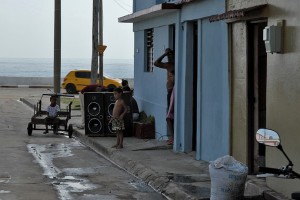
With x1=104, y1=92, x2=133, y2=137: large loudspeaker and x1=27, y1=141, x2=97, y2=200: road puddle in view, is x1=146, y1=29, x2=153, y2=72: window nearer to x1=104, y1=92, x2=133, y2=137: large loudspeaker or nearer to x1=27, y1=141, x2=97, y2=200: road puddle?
x1=104, y1=92, x2=133, y2=137: large loudspeaker

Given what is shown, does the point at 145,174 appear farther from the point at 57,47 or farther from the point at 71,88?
the point at 71,88

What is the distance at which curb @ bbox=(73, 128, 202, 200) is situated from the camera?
1120cm

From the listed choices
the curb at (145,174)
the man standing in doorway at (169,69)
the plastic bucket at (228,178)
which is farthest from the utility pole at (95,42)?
the plastic bucket at (228,178)

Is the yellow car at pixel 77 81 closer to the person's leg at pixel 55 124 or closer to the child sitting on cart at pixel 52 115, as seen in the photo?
the person's leg at pixel 55 124

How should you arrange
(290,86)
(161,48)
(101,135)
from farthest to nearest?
(101,135), (161,48), (290,86)

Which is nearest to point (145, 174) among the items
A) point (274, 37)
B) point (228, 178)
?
point (228, 178)

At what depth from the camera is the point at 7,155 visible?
52.3ft

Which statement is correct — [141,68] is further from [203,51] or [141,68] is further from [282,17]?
[282,17]

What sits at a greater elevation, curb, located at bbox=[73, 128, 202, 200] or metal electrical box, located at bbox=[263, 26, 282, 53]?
metal electrical box, located at bbox=[263, 26, 282, 53]

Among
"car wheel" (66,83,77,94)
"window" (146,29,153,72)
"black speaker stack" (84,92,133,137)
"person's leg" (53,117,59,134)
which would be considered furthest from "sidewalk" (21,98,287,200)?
"car wheel" (66,83,77,94)

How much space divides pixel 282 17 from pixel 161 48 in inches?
336

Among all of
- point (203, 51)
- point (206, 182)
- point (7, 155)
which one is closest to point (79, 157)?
point (7, 155)

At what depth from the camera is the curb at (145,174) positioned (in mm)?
11202

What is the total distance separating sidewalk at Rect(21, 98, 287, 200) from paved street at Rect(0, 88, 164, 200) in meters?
0.22
